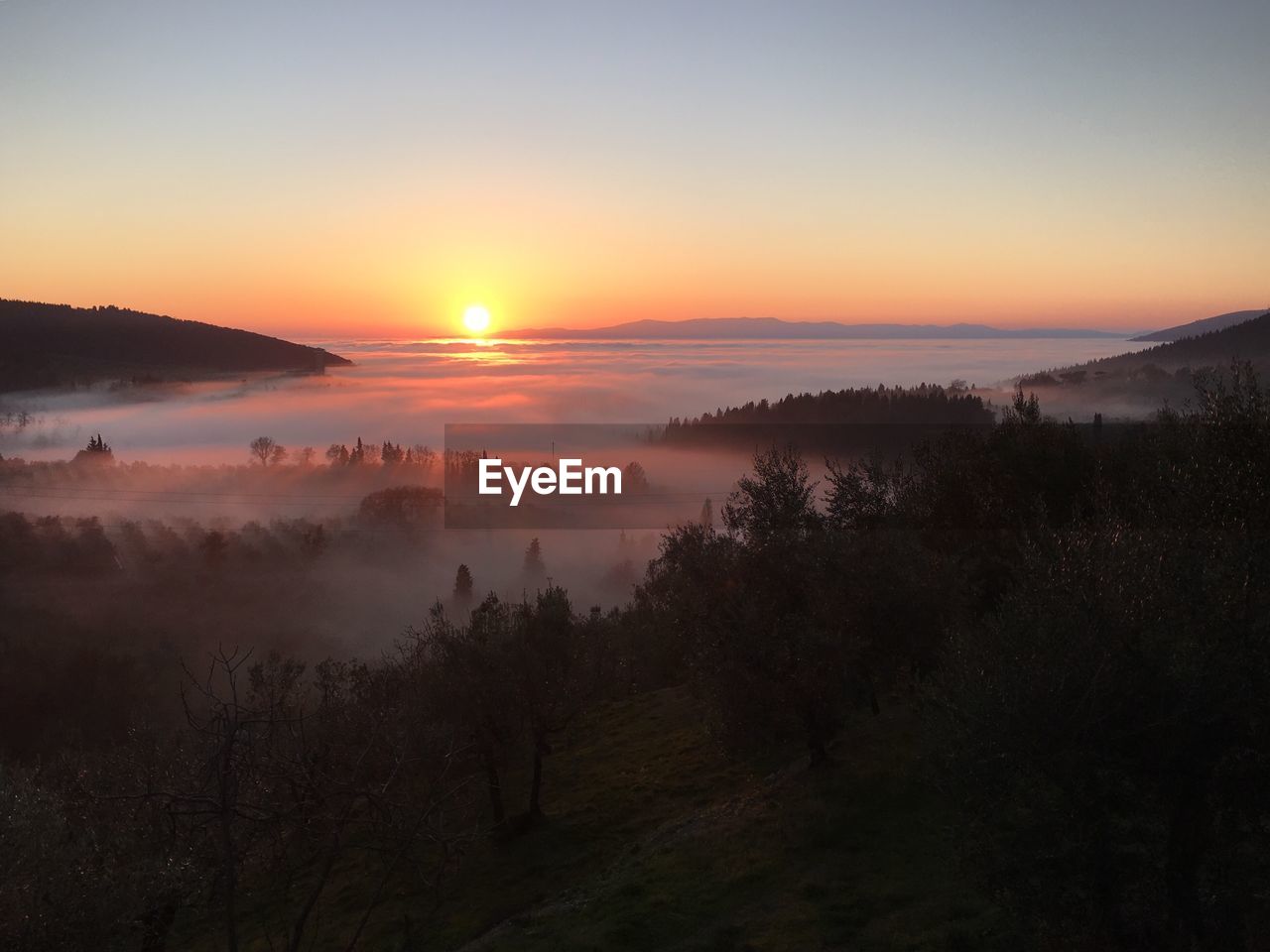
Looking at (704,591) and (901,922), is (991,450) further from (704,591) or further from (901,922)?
(901,922)

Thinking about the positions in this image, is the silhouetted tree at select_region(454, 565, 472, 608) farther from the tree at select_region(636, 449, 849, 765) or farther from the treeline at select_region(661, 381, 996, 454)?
the tree at select_region(636, 449, 849, 765)

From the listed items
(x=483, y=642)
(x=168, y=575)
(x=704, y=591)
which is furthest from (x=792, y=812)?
(x=168, y=575)

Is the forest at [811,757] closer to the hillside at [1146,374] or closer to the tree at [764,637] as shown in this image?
the tree at [764,637]

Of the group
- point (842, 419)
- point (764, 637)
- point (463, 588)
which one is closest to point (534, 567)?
point (463, 588)

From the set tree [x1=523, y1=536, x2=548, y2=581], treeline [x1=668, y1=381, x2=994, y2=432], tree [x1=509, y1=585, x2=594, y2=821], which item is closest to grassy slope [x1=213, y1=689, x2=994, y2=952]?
tree [x1=509, y1=585, x2=594, y2=821]

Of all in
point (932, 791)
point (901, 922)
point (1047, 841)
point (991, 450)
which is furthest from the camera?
point (991, 450)

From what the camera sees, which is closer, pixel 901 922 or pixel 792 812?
pixel 901 922

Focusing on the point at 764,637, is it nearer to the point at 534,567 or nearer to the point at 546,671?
the point at 546,671
